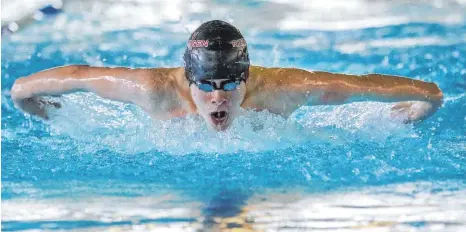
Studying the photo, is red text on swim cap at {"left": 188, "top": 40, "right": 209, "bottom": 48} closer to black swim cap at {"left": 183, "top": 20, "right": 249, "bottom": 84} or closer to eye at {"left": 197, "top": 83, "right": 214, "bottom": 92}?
black swim cap at {"left": 183, "top": 20, "right": 249, "bottom": 84}

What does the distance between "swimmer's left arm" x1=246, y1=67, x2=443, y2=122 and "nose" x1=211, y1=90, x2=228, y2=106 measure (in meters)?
0.33

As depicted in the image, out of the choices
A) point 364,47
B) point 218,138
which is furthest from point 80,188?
point 364,47

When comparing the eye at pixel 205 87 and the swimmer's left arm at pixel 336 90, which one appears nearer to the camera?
the eye at pixel 205 87

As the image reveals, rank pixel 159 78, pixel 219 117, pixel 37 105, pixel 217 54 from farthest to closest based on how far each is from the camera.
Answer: pixel 37 105, pixel 159 78, pixel 219 117, pixel 217 54

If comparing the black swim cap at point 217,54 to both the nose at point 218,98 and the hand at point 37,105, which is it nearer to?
the nose at point 218,98

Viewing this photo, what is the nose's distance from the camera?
11.7ft

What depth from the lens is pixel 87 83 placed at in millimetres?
3727

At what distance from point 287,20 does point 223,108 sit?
2502 millimetres

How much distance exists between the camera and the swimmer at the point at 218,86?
3529 millimetres

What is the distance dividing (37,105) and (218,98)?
103cm

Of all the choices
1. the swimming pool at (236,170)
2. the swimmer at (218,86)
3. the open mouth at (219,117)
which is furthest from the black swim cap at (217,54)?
the swimming pool at (236,170)

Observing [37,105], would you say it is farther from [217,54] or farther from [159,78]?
[217,54]

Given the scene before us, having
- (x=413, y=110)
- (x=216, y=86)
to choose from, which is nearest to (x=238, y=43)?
(x=216, y=86)

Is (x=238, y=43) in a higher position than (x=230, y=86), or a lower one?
higher
